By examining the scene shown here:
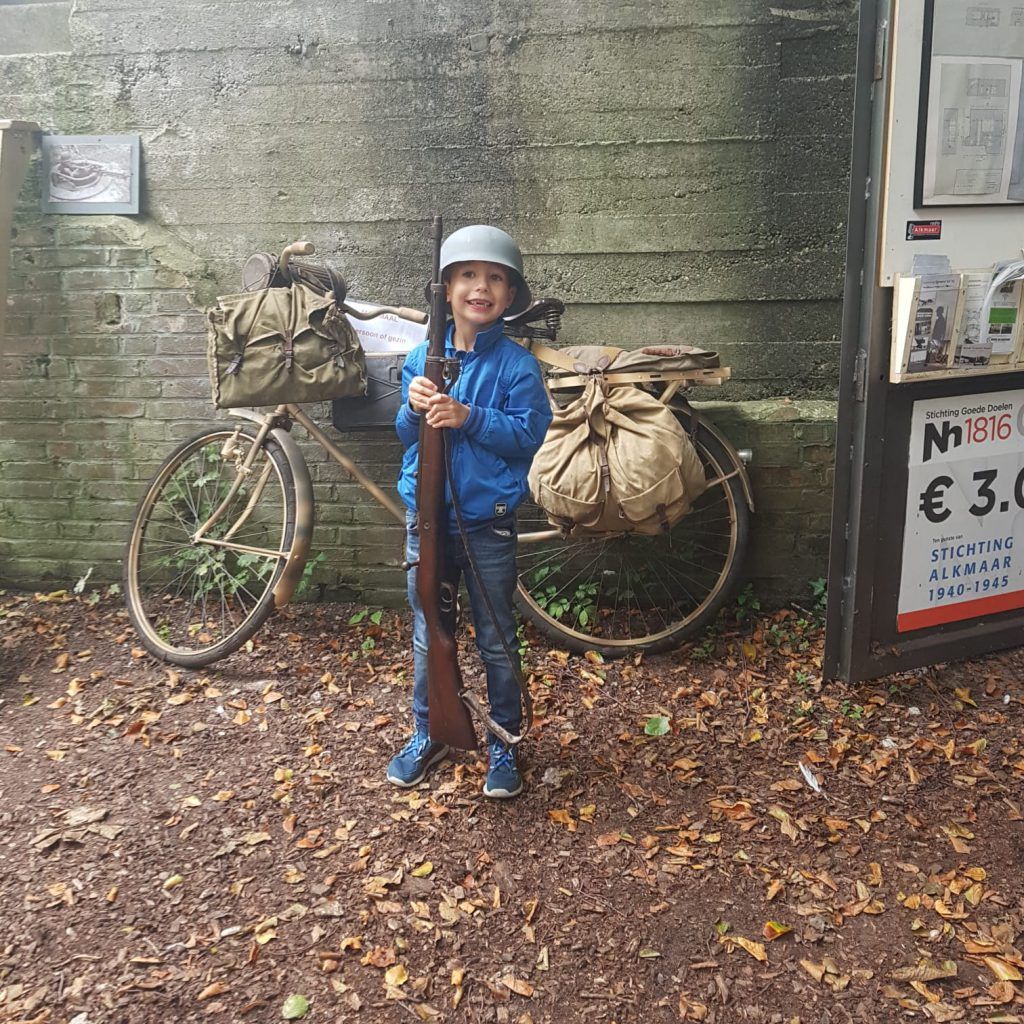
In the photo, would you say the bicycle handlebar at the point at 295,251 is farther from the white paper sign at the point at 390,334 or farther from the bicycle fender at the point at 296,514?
the bicycle fender at the point at 296,514

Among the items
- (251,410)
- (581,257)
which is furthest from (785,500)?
(251,410)

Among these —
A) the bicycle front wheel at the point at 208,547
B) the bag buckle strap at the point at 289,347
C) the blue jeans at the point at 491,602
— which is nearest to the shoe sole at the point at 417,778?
the blue jeans at the point at 491,602

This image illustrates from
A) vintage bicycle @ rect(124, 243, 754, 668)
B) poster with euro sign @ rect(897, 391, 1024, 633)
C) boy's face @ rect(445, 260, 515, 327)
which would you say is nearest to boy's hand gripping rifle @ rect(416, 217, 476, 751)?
boy's face @ rect(445, 260, 515, 327)

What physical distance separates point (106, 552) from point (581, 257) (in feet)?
8.79

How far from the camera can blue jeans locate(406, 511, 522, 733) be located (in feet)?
8.77

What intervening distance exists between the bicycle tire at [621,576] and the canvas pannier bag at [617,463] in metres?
0.52

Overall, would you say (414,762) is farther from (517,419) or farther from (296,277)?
(296,277)

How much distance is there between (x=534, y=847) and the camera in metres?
2.59

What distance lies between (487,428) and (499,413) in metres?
0.07

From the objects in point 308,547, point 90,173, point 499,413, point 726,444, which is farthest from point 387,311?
point 90,173

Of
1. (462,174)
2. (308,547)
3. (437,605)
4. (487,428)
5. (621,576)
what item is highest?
(462,174)

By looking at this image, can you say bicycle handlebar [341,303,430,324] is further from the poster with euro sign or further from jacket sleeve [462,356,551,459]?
the poster with euro sign

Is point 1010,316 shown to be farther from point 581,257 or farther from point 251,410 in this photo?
point 251,410

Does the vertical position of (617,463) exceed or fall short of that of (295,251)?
it falls short
